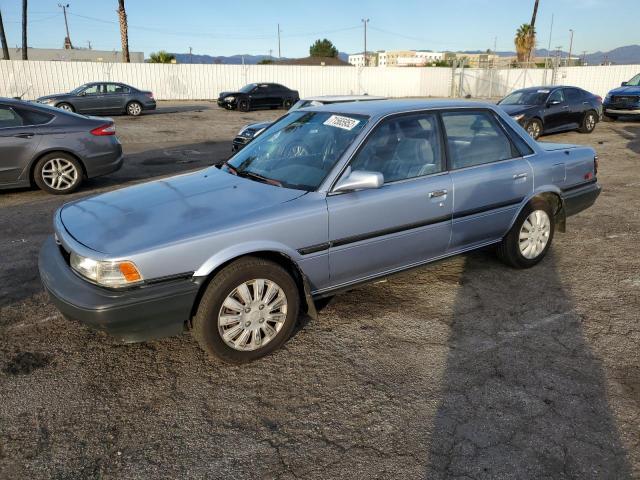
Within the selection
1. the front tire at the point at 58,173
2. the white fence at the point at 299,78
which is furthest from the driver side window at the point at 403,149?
the white fence at the point at 299,78

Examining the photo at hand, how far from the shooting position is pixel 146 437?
272 centimetres

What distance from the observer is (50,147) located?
25.1ft

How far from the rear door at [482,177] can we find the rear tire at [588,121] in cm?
1316

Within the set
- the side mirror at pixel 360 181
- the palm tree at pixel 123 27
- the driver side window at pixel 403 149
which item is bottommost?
the side mirror at pixel 360 181

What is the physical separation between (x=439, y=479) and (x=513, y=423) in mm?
638

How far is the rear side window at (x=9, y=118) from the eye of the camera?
744cm

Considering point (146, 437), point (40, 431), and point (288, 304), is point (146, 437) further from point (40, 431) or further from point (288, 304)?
point (288, 304)

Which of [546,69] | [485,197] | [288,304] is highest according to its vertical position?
[546,69]

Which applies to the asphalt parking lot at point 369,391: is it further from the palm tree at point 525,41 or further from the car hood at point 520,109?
the palm tree at point 525,41

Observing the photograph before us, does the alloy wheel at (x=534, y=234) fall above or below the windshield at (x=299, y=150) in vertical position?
below

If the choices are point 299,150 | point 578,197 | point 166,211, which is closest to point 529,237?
point 578,197

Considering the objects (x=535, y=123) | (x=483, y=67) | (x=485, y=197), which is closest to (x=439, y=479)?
(x=485, y=197)

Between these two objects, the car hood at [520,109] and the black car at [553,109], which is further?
the black car at [553,109]

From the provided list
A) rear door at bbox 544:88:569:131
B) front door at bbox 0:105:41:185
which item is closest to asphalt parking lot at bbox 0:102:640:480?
front door at bbox 0:105:41:185
